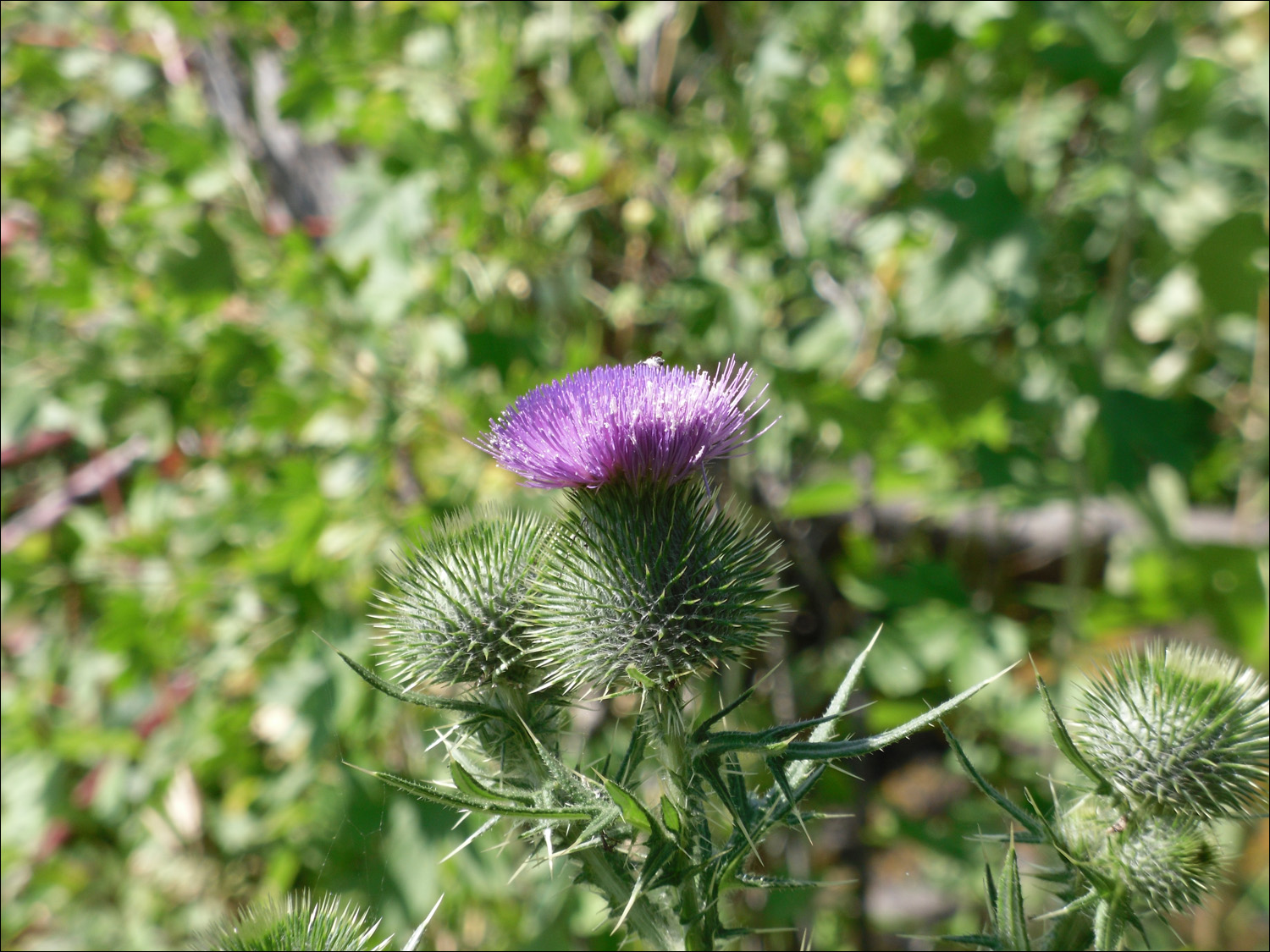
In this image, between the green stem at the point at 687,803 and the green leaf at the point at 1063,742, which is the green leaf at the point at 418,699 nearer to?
the green stem at the point at 687,803

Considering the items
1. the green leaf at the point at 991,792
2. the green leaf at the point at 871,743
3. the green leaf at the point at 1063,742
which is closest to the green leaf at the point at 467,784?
the green leaf at the point at 871,743

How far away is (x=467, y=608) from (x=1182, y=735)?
100 centimetres

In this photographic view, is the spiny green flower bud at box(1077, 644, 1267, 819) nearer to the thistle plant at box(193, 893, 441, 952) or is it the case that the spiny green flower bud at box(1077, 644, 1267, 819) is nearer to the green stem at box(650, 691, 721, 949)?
the green stem at box(650, 691, 721, 949)

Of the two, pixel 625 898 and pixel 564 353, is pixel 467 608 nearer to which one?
pixel 625 898

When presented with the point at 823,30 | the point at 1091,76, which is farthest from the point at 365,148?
the point at 1091,76

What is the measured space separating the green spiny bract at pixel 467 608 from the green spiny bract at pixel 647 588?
51 mm

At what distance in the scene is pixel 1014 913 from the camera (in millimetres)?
1139

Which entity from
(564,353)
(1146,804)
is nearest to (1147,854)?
(1146,804)

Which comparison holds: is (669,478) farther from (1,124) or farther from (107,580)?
(1,124)

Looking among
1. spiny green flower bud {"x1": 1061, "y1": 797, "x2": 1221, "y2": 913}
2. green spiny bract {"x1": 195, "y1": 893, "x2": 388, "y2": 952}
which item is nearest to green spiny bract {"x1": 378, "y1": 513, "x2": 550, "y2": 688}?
green spiny bract {"x1": 195, "y1": 893, "x2": 388, "y2": 952}

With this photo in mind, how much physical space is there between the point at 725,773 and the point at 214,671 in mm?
2086

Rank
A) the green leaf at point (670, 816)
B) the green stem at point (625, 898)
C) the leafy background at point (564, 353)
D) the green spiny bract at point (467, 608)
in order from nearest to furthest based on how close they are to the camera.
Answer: the green leaf at point (670, 816)
the green stem at point (625, 898)
the green spiny bract at point (467, 608)
the leafy background at point (564, 353)

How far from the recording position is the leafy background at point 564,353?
8.48 feet

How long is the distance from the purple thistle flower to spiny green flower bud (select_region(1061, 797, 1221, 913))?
71 centimetres
